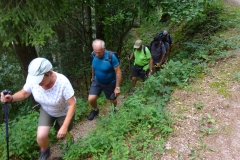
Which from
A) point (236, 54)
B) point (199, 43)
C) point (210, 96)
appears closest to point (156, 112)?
point (210, 96)

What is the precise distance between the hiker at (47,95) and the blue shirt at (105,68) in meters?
1.68

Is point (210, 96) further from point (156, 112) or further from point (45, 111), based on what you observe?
point (45, 111)

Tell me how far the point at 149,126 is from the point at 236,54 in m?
4.12

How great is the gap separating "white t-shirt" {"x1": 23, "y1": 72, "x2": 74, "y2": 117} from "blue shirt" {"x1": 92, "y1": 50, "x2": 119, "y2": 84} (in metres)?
1.74

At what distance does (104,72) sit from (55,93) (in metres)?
1.99

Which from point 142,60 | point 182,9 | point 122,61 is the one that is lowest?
point 122,61

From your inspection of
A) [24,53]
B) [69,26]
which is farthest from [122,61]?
[24,53]

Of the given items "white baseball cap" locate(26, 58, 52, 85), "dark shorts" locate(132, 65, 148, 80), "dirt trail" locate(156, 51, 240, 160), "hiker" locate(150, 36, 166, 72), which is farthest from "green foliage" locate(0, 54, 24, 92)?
"dirt trail" locate(156, 51, 240, 160)

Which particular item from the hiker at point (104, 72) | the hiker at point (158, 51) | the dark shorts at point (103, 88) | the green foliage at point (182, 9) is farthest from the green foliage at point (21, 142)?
the green foliage at point (182, 9)

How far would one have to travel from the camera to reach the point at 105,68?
205 inches

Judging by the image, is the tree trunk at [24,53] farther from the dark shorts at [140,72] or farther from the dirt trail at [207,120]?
the dirt trail at [207,120]

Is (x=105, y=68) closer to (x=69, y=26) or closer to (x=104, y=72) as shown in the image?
(x=104, y=72)

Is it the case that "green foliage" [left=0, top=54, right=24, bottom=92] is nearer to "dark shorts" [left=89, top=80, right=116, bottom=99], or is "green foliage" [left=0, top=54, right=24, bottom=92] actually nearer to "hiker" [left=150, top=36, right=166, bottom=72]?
"dark shorts" [left=89, top=80, right=116, bottom=99]

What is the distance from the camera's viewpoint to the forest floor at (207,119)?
360cm
